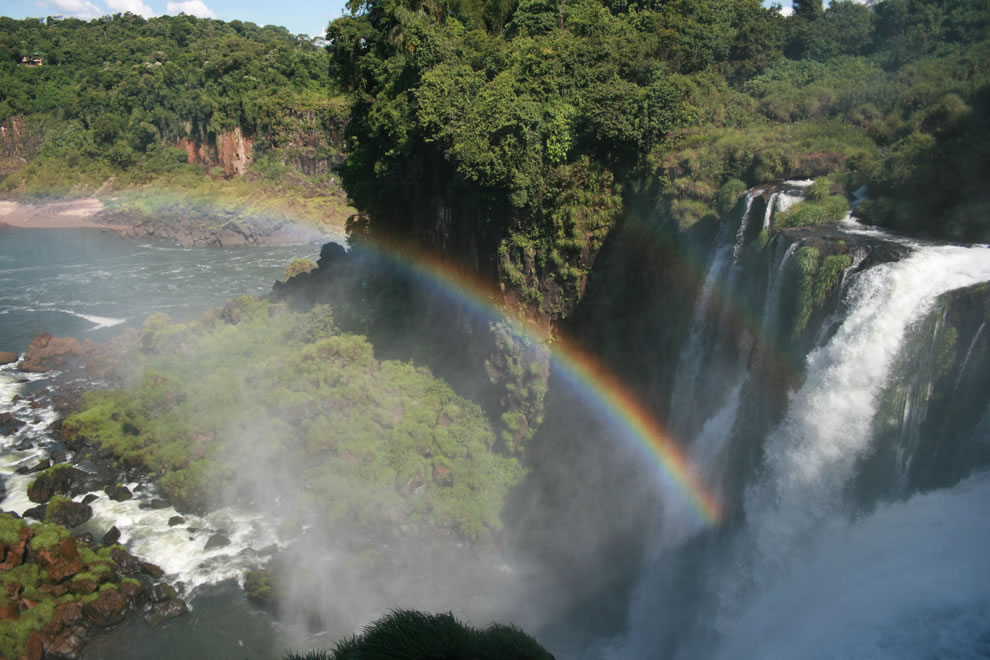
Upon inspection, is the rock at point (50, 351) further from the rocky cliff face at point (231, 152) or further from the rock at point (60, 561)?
the rocky cliff face at point (231, 152)

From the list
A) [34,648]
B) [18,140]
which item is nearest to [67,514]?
[34,648]

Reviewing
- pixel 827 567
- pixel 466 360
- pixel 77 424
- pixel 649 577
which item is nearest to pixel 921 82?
pixel 827 567

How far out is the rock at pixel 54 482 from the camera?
2345 centimetres

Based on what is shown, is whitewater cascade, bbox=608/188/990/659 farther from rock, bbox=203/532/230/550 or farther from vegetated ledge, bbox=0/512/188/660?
vegetated ledge, bbox=0/512/188/660

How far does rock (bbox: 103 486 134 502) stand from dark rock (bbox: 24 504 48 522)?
1.89 meters

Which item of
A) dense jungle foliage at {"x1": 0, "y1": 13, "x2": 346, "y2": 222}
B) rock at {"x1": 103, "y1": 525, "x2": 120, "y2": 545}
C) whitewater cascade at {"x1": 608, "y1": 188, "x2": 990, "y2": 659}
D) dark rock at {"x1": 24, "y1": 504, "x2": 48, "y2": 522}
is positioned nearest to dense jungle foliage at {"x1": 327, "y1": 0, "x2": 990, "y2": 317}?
whitewater cascade at {"x1": 608, "y1": 188, "x2": 990, "y2": 659}

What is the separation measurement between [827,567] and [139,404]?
2531 centimetres

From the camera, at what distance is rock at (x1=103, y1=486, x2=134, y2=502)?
78.0ft

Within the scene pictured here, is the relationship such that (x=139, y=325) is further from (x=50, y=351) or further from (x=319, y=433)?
(x=319, y=433)

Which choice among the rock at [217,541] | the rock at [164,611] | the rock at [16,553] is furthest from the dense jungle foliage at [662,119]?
the rock at [16,553]

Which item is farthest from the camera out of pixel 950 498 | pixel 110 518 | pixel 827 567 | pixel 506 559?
pixel 110 518

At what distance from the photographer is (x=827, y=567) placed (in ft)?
43.7

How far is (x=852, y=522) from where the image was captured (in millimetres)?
13273

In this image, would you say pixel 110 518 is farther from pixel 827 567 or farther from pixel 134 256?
pixel 134 256
